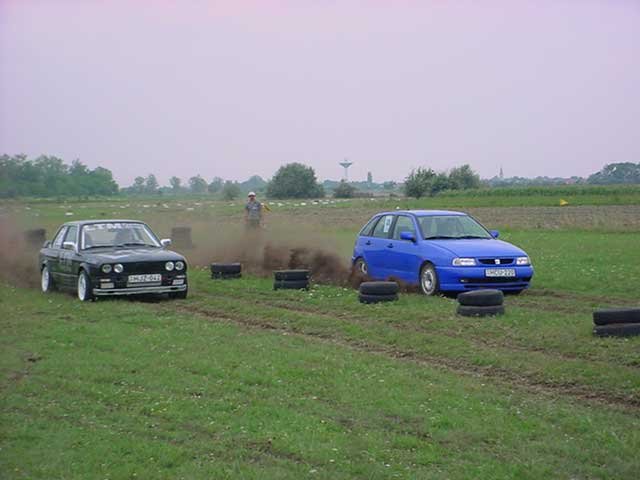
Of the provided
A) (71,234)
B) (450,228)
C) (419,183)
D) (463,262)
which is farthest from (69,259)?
(419,183)

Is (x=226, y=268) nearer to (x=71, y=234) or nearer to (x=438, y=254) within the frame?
(x=71, y=234)

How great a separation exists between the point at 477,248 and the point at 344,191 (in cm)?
6935

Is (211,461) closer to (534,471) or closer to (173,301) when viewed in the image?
(534,471)

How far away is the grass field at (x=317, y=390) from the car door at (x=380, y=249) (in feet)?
5.85

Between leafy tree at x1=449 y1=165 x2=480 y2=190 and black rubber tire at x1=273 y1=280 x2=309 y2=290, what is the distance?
56984 millimetres

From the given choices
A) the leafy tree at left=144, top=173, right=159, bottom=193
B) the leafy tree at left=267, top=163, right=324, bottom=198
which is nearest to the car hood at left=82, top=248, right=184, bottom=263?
the leafy tree at left=144, top=173, right=159, bottom=193

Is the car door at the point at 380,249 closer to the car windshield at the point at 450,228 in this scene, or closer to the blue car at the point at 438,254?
the blue car at the point at 438,254

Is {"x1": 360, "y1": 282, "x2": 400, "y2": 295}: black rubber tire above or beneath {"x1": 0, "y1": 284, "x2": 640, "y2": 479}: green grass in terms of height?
above

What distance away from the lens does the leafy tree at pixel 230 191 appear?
58.6 meters

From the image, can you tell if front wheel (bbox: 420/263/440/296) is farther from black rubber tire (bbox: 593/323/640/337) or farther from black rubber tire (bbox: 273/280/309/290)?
black rubber tire (bbox: 593/323/640/337)

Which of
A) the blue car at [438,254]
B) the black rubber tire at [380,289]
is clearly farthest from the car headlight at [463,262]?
the black rubber tire at [380,289]

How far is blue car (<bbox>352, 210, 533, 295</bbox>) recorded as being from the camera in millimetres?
13289

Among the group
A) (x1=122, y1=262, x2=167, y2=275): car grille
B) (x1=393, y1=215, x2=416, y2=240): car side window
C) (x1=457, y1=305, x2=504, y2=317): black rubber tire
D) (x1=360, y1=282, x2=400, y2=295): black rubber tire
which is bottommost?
(x1=457, y1=305, x2=504, y2=317): black rubber tire

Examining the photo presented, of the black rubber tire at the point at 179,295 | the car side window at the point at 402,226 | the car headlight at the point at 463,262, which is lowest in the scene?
the black rubber tire at the point at 179,295
